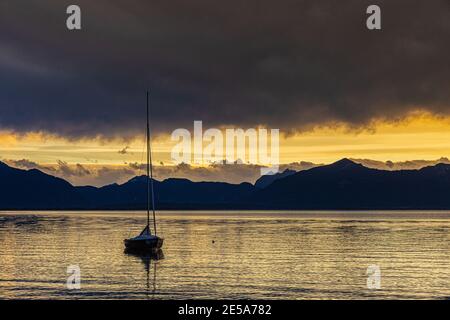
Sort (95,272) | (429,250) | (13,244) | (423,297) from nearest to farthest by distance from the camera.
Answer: (423,297) → (95,272) → (429,250) → (13,244)

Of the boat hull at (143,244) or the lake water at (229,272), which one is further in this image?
the boat hull at (143,244)

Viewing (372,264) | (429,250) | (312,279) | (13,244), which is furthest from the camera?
(13,244)

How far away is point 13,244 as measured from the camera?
4350 inches

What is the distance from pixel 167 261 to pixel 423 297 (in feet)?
129

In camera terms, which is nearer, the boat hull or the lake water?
the lake water

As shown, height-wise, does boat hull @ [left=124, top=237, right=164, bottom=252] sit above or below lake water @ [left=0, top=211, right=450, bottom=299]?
above

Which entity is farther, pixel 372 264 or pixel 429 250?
pixel 429 250

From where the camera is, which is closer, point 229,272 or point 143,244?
point 229,272

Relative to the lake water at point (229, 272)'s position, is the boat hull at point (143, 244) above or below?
above

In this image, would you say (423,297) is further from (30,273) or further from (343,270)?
(30,273)

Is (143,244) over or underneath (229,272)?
over

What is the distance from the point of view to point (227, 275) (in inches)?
2532
